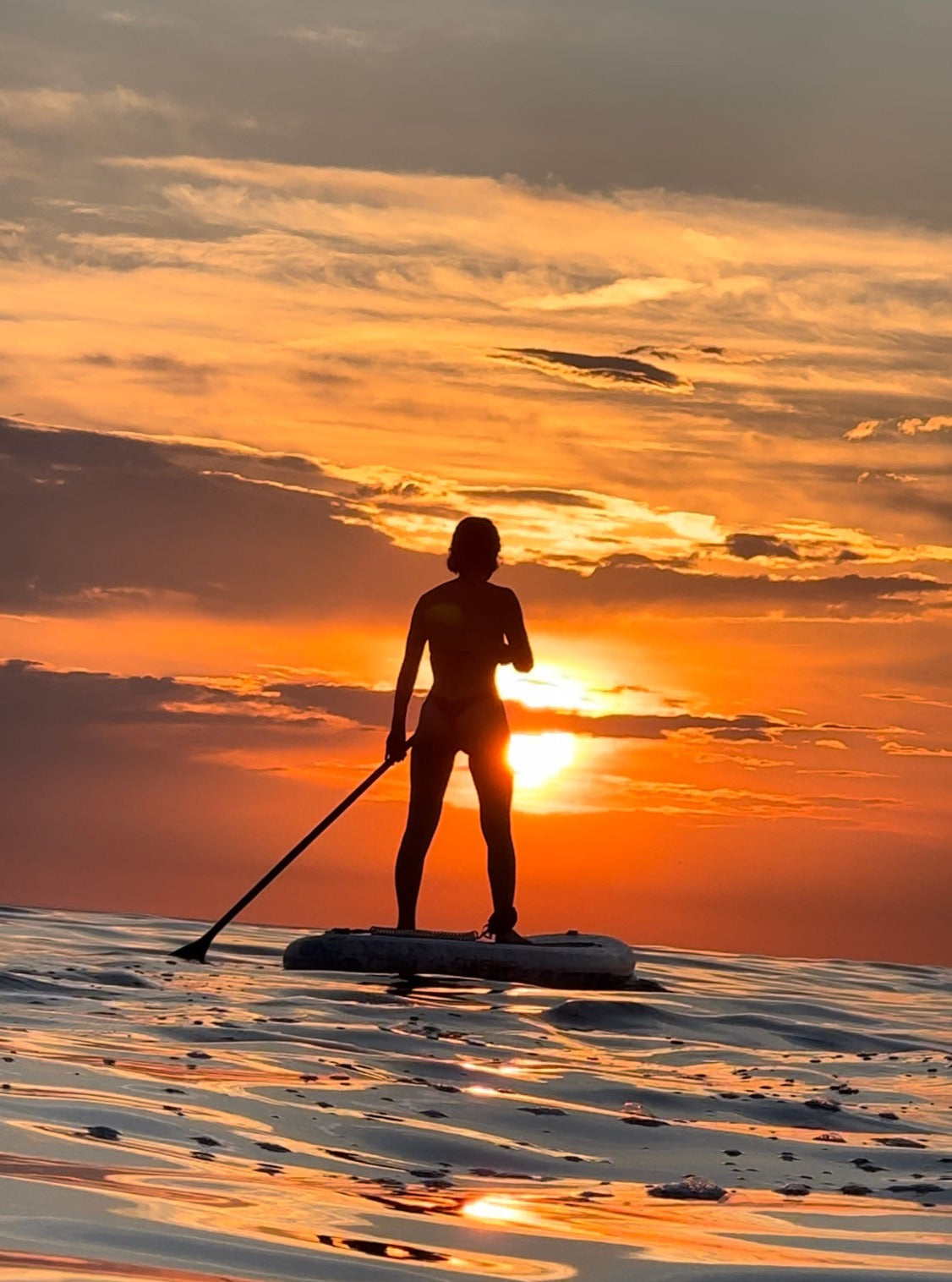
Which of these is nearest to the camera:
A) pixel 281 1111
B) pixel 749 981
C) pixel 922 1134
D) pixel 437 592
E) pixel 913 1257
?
pixel 913 1257

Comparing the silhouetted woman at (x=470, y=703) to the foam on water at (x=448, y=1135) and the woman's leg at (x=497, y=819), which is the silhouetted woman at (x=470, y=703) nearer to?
the woman's leg at (x=497, y=819)

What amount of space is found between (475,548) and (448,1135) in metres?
6.87

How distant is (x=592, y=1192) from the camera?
5289 mm

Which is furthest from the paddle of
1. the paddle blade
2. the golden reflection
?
the golden reflection

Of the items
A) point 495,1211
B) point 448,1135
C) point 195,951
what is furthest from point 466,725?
point 495,1211

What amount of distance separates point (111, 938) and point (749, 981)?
5.65m

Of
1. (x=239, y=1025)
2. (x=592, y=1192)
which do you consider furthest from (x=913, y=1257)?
(x=239, y=1025)

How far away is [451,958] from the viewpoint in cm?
1177

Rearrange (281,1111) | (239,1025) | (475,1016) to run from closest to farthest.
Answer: (281,1111) → (239,1025) → (475,1016)

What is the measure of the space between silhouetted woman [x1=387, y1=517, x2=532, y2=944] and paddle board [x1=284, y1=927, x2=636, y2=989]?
48 centimetres

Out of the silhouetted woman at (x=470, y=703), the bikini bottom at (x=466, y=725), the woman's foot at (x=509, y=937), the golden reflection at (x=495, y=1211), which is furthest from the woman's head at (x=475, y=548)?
the golden reflection at (x=495, y=1211)

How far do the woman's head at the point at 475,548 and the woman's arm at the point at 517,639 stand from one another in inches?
10.6

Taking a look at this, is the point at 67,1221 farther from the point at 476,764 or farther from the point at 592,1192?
the point at 476,764

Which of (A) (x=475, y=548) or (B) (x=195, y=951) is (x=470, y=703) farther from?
(B) (x=195, y=951)
